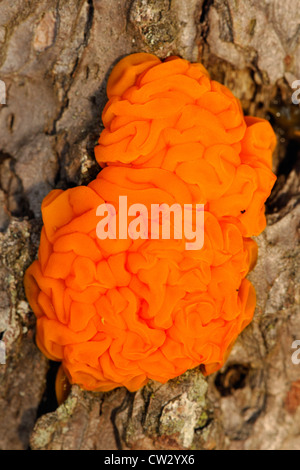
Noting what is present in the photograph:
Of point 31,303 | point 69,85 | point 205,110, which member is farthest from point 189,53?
point 31,303

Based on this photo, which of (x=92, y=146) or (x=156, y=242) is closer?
(x=156, y=242)

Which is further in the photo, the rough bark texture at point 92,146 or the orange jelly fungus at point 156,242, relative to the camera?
the rough bark texture at point 92,146

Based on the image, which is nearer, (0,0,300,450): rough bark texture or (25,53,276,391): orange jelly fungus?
(25,53,276,391): orange jelly fungus

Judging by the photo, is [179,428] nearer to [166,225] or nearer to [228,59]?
[166,225]
